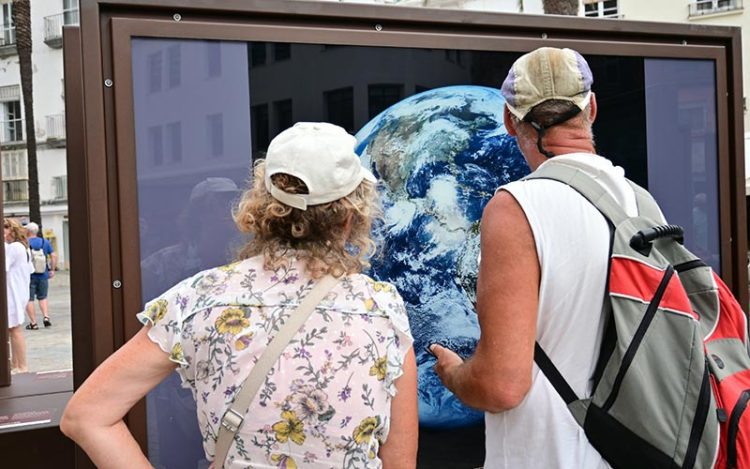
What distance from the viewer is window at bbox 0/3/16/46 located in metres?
30.2

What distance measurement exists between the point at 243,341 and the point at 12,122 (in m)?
34.1

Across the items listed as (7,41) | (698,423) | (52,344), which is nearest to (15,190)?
(7,41)

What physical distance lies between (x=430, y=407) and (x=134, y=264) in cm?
124

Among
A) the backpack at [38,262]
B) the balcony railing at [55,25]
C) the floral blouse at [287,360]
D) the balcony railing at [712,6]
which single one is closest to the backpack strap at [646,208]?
the floral blouse at [287,360]

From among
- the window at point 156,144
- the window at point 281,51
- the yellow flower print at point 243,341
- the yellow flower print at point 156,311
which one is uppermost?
the window at point 281,51

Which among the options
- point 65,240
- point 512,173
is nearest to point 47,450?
point 512,173

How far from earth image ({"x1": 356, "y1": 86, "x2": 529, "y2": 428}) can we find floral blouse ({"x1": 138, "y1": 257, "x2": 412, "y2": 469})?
1.15m

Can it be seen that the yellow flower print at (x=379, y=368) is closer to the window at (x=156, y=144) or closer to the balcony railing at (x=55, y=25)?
the window at (x=156, y=144)

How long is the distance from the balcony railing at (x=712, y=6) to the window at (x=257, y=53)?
23.8 metres

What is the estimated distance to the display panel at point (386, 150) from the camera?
2.29 meters

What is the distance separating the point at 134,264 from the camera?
2.22 metres

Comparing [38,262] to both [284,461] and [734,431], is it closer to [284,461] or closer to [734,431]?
[284,461]

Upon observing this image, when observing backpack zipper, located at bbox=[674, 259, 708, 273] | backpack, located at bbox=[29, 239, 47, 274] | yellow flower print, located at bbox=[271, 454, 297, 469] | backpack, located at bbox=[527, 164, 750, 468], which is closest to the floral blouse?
yellow flower print, located at bbox=[271, 454, 297, 469]

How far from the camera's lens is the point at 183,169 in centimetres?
231
